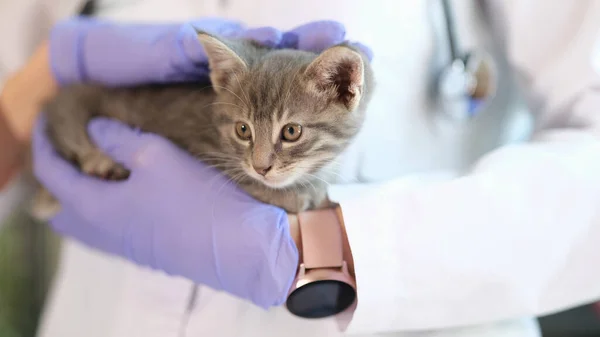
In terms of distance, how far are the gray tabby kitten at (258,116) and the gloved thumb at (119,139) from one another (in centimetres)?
1

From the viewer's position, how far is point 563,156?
27.6 inches

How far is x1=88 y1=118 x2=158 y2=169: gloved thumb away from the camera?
82 centimetres

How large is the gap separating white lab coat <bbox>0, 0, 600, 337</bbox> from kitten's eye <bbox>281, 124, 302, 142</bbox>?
4.8 inches

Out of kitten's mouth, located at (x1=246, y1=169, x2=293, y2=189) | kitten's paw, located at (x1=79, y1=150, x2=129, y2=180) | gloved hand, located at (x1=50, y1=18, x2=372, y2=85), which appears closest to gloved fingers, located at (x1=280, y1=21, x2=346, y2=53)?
gloved hand, located at (x1=50, y1=18, x2=372, y2=85)

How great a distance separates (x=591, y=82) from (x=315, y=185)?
18.2 inches

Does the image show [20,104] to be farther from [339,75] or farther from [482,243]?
[482,243]

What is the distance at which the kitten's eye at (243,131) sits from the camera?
76 cm

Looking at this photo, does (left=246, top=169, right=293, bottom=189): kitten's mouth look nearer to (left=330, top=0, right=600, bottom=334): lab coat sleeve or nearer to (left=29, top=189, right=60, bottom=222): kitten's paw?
(left=330, top=0, right=600, bottom=334): lab coat sleeve

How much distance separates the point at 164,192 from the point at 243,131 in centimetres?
16

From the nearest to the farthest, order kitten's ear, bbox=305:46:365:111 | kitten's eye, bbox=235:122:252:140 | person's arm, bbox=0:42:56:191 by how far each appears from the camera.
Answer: kitten's ear, bbox=305:46:365:111
kitten's eye, bbox=235:122:252:140
person's arm, bbox=0:42:56:191

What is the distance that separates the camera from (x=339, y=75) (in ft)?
2.25

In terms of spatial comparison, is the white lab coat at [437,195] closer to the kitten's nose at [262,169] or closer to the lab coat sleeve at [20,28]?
the lab coat sleeve at [20,28]

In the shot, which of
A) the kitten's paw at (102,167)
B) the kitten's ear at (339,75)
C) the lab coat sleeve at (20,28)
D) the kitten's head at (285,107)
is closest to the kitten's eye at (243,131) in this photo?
the kitten's head at (285,107)

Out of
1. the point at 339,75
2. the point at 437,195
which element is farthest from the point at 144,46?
the point at 437,195
